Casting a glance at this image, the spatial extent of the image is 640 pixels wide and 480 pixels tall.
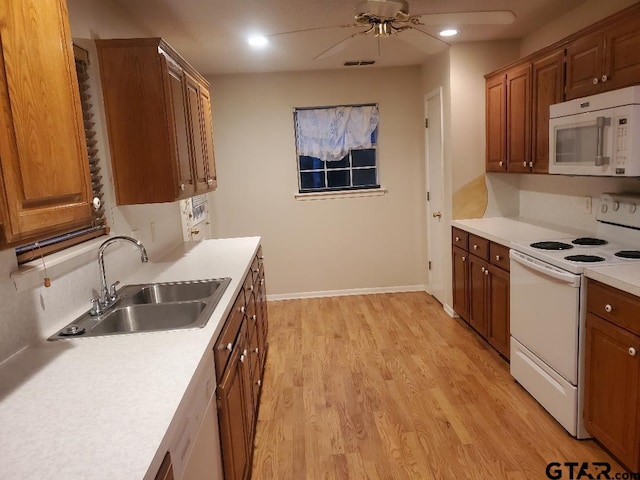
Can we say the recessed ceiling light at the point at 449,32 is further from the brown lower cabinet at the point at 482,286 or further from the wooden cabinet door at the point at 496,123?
the brown lower cabinet at the point at 482,286

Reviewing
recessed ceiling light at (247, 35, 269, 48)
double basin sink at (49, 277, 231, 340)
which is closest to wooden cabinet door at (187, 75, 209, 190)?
recessed ceiling light at (247, 35, 269, 48)

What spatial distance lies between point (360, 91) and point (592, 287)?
11.3 feet

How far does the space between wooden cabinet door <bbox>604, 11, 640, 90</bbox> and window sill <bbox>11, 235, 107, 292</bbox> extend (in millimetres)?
2802

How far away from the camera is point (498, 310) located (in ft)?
10.8

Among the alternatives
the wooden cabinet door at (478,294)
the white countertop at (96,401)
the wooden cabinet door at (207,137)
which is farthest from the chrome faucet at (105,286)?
the wooden cabinet door at (478,294)

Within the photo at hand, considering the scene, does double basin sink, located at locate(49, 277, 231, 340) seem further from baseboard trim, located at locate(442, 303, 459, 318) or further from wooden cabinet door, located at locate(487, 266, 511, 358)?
baseboard trim, located at locate(442, 303, 459, 318)

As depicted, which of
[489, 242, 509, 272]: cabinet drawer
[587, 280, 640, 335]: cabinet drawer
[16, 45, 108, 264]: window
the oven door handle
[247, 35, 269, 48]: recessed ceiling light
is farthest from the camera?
[247, 35, 269, 48]: recessed ceiling light

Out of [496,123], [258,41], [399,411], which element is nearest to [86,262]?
[399,411]

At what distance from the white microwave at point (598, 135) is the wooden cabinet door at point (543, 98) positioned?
169 mm

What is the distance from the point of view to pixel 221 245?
3.62 metres

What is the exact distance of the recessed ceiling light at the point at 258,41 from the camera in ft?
11.3

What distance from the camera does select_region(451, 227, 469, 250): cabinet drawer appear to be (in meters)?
3.82

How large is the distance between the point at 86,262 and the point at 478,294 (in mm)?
2826

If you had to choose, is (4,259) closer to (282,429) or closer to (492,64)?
(282,429)
